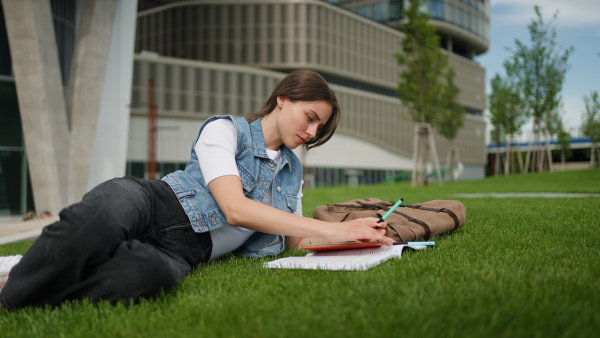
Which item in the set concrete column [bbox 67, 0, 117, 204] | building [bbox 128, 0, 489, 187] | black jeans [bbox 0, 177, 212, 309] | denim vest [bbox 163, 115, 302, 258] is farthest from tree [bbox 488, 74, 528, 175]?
black jeans [bbox 0, 177, 212, 309]

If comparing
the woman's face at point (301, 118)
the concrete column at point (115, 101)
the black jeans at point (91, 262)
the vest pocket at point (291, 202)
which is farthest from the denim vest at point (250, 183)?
the concrete column at point (115, 101)

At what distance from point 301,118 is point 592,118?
1282 inches

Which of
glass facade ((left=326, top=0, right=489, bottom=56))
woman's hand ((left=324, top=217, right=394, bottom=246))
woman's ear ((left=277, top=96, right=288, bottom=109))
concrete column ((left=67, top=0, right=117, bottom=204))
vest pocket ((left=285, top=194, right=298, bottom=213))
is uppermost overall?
glass facade ((left=326, top=0, right=489, bottom=56))

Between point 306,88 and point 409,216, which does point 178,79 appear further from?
point 306,88

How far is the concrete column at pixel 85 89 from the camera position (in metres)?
16.8

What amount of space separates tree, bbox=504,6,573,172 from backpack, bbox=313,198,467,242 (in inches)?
928

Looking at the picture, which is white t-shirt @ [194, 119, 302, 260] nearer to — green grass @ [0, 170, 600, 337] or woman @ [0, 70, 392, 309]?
woman @ [0, 70, 392, 309]

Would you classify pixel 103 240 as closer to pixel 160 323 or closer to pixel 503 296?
pixel 160 323

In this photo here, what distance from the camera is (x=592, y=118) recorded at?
3055 centimetres

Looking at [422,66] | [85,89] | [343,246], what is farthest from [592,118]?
[343,246]

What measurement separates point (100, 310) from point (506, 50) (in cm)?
2754

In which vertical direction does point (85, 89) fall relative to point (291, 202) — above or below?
above

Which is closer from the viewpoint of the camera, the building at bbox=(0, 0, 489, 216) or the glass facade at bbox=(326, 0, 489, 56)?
the building at bbox=(0, 0, 489, 216)

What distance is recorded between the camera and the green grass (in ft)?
5.49
